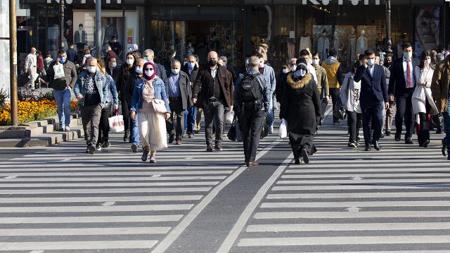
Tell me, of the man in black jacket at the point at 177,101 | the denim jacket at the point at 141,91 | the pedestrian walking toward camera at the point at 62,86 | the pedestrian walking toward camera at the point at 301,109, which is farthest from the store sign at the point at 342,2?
the denim jacket at the point at 141,91

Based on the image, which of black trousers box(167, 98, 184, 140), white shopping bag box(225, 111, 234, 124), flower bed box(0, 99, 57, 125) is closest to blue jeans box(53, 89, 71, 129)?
flower bed box(0, 99, 57, 125)

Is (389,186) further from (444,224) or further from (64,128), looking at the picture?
(64,128)

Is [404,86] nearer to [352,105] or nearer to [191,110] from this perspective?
[352,105]

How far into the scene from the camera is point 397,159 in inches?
771

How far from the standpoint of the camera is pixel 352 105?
22.3 meters

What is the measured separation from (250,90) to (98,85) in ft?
12.5

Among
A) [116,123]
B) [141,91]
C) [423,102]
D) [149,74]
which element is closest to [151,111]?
[141,91]

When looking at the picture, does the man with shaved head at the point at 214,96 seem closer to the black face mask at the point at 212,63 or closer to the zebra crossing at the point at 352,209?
the black face mask at the point at 212,63

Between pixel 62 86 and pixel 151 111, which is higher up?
pixel 62 86

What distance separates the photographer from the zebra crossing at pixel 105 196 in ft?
37.1

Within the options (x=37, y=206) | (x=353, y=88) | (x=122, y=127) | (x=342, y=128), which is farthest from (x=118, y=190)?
(x=342, y=128)

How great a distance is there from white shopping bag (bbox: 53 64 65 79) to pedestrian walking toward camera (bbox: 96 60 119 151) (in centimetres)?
377

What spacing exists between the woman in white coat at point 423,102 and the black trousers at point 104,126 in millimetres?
5995

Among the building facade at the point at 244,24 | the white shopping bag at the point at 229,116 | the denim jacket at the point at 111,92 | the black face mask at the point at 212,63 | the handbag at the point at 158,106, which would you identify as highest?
the building facade at the point at 244,24
